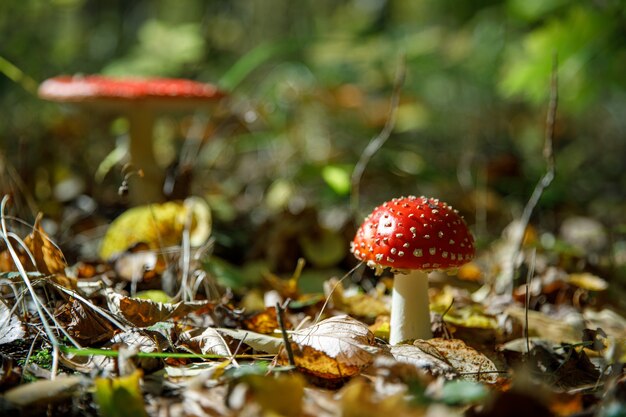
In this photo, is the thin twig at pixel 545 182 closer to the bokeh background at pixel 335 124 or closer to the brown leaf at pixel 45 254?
the bokeh background at pixel 335 124

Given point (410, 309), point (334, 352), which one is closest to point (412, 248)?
point (410, 309)

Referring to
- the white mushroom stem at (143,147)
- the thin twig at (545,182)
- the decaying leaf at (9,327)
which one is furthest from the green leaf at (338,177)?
the decaying leaf at (9,327)

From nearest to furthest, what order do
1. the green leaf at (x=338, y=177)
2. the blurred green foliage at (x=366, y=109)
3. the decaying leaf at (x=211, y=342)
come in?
the decaying leaf at (x=211, y=342), the green leaf at (x=338, y=177), the blurred green foliage at (x=366, y=109)

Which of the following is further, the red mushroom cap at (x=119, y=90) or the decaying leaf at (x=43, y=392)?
the red mushroom cap at (x=119, y=90)

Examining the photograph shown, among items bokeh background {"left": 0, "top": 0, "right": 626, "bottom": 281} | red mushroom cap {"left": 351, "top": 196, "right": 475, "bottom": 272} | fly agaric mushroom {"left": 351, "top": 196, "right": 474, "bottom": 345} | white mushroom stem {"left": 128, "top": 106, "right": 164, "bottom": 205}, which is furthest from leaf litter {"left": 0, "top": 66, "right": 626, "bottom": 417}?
white mushroom stem {"left": 128, "top": 106, "right": 164, "bottom": 205}

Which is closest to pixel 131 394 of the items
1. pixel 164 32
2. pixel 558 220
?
pixel 558 220

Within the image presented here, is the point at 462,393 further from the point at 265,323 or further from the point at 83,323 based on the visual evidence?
the point at 83,323
